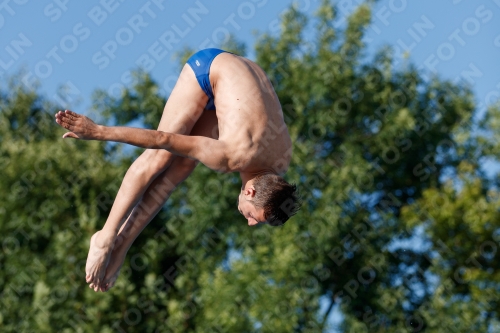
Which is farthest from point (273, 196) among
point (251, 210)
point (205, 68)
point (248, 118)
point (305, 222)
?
point (305, 222)

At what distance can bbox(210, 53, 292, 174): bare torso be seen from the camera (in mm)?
5852

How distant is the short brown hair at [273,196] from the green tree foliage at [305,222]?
10.5 m

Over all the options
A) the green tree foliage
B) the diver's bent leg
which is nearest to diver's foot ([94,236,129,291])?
the diver's bent leg

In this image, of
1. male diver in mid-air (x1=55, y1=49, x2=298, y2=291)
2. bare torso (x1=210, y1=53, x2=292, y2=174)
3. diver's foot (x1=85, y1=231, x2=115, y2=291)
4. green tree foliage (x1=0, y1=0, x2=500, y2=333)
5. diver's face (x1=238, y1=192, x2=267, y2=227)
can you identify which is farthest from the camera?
green tree foliage (x1=0, y1=0, x2=500, y2=333)

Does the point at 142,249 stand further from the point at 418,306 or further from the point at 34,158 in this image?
the point at 418,306

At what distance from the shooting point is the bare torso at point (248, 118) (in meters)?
5.85

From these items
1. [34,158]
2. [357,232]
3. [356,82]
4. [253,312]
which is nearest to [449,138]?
[356,82]

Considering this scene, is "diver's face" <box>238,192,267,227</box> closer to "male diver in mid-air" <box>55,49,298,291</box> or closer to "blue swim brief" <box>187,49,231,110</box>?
"male diver in mid-air" <box>55,49,298,291</box>

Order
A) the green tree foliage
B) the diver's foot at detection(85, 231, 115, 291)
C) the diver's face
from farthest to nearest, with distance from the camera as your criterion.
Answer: the green tree foliage → the diver's foot at detection(85, 231, 115, 291) → the diver's face

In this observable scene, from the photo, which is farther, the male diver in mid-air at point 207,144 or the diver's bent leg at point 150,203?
the diver's bent leg at point 150,203

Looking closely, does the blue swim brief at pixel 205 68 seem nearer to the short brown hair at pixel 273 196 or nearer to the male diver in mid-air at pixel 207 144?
the male diver in mid-air at pixel 207 144

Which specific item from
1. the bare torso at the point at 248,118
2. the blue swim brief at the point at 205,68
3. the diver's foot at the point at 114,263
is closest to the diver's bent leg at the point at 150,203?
the diver's foot at the point at 114,263

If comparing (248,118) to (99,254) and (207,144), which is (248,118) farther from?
(99,254)

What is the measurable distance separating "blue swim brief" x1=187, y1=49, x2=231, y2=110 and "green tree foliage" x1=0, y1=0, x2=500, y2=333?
410 inches
